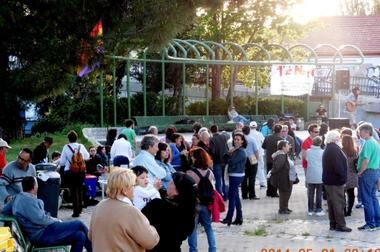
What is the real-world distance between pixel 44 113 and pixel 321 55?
2606 cm

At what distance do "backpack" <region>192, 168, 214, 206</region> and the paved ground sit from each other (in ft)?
4.31

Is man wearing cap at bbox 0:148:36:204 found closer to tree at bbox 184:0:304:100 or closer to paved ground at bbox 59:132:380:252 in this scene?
paved ground at bbox 59:132:380:252

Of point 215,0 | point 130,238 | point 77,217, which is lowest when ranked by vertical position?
point 77,217

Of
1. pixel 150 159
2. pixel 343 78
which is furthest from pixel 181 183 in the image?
pixel 343 78

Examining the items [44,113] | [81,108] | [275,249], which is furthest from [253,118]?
[275,249]

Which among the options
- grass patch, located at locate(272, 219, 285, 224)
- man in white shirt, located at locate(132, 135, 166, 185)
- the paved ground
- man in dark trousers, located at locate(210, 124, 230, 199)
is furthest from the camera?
man in dark trousers, located at locate(210, 124, 230, 199)

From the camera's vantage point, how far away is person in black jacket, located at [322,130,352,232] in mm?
11836

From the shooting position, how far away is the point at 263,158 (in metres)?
17.9

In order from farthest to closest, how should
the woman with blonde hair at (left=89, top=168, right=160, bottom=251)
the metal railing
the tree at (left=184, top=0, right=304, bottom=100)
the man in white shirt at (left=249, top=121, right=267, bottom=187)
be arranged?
the metal railing
the tree at (left=184, top=0, right=304, bottom=100)
the man in white shirt at (left=249, top=121, right=267, bottom=187)
the woman with blonde hair at (left=89, top=168, right=160, bottom=251)

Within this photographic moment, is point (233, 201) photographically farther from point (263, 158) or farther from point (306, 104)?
point (306, 104)

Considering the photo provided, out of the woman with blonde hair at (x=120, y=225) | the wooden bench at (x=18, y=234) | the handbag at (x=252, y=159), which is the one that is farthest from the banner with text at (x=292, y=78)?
the woman with blonde hair at (x=120, y=225)

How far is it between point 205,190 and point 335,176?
9.60 ft

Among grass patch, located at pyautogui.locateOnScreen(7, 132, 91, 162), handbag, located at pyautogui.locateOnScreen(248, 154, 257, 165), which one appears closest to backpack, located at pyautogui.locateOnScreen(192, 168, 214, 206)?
handbag, located at pyautogui.locateOnScreen(248, 154, 257, 165)

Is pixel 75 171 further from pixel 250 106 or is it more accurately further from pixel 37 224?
pixel 250 106
